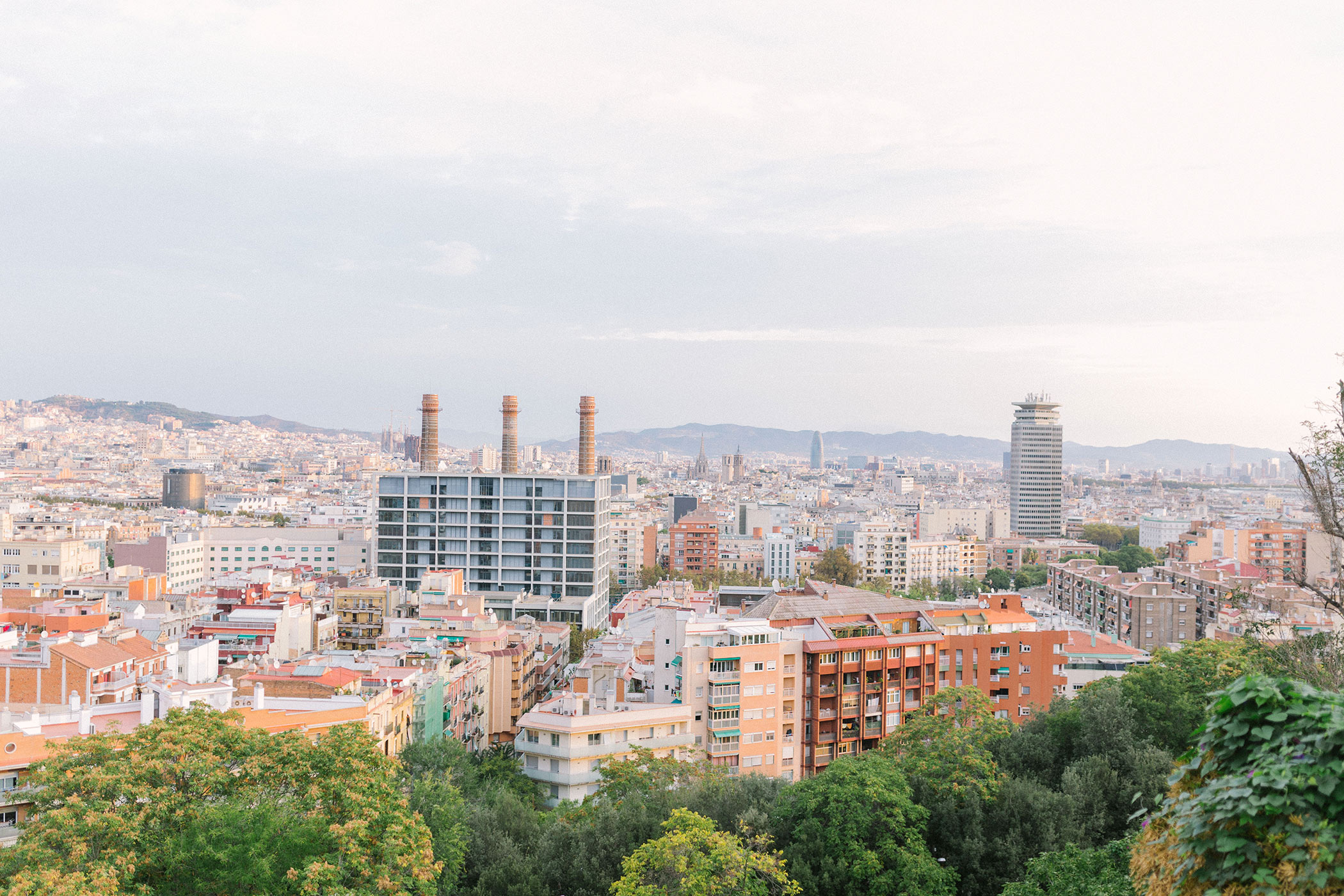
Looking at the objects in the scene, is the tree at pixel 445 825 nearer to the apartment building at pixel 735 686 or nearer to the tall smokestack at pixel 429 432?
the apartment building at pixel 735 686

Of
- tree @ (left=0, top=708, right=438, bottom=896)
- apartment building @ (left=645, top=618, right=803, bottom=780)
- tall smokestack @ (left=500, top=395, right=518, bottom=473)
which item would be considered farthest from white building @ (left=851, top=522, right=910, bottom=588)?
tree @ (left=0, top=708, right=438, bottom=896)

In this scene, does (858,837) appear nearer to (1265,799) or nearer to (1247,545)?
(1265,799)

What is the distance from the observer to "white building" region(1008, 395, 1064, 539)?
435 ft

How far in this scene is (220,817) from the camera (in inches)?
537

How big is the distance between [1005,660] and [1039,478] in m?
105

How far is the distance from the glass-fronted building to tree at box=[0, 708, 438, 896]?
141ft

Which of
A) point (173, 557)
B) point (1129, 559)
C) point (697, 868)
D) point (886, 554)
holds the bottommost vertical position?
point (886, 554)

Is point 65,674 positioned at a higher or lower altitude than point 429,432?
lower

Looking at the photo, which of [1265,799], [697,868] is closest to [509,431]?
[697,868]

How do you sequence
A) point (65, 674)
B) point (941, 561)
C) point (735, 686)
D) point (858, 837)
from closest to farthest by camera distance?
point (858, 837) → point (65, 674) → point (735, 686) → point (941, 561)

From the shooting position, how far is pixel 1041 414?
5310 inches

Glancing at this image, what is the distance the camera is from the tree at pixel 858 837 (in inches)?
675

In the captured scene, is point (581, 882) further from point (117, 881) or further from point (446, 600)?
point (446, 600)

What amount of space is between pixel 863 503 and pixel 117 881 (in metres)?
162
